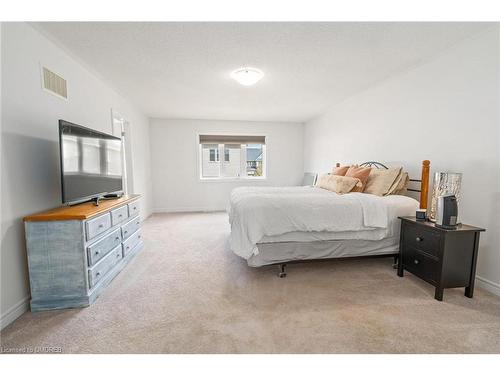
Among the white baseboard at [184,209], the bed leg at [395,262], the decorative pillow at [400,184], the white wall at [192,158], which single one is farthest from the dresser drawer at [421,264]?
the white baseboard at [184,209]

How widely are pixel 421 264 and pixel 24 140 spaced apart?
355 cm

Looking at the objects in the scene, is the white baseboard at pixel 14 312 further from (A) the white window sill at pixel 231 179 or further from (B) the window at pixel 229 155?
(B) the window at pixel 229 155

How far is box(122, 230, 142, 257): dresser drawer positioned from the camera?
8.47 ft

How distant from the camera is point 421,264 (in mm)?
2111

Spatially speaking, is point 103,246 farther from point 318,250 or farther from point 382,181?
point 382,181

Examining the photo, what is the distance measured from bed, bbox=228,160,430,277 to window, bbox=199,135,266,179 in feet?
11.9

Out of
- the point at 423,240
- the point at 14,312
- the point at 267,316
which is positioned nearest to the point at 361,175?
the point at 423,240

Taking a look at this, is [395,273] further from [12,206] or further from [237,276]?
[12,206]

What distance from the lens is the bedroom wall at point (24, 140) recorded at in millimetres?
1654

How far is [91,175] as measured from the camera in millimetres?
2301

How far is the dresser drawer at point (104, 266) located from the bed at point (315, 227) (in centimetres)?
118

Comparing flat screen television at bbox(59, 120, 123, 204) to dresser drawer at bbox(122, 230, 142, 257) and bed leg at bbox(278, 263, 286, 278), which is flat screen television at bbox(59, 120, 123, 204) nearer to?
dresser drawer at bbox(122, 230, 142, 257)
